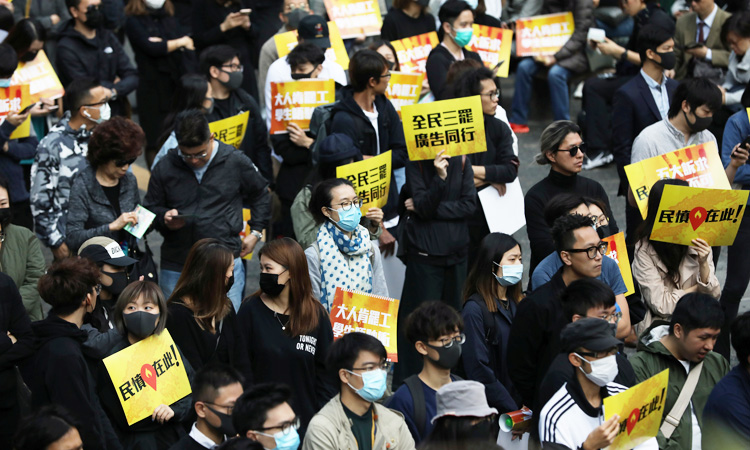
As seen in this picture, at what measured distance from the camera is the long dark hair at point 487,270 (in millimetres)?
6426

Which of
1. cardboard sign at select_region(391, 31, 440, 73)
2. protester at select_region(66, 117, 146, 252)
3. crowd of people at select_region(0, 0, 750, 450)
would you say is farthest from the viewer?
cardboard sign at select_region(391, 31, 440, 73)

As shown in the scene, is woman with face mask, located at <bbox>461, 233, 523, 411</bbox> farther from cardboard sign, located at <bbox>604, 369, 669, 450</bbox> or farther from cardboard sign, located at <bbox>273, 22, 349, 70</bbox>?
cardboard sign, located at <bbox>273, 22, 349, 70</bbox>

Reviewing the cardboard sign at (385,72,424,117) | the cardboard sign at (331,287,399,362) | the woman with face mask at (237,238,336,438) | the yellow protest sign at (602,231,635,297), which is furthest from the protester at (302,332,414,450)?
the cardboard sign at (385,72,424,117)

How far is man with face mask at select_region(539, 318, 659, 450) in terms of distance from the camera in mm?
5004

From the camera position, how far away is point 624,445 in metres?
5.08

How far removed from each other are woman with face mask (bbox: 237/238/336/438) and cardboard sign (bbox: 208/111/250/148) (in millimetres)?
2556

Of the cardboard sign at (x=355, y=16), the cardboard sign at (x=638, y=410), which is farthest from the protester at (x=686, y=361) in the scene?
the cardboard sign at (x=355, y=16)

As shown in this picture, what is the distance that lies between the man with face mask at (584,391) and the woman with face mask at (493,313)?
94 cm

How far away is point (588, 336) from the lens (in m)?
5.19

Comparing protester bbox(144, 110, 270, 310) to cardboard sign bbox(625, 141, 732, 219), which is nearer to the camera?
cardboard sign bbox(625, 141, 732, 219)

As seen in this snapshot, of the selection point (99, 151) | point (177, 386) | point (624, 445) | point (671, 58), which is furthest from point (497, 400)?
point (671, 58)

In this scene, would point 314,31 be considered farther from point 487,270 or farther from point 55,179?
point 487,270

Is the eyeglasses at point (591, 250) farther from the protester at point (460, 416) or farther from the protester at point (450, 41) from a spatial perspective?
the protester at point (450, 41)

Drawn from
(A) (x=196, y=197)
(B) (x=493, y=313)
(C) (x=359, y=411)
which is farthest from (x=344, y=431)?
(A) (x=196, y=197)
